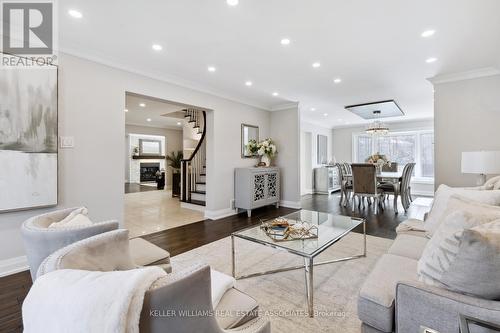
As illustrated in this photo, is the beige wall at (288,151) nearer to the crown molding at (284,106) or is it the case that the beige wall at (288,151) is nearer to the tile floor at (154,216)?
the crown molding at (284,106)

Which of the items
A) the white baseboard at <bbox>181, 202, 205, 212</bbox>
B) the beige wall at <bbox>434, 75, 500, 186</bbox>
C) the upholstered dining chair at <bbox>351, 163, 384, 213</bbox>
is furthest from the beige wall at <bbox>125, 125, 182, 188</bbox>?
the beige wall at <bbox>434, 75, 500, 186</bbox>

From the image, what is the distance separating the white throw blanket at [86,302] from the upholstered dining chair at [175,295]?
0.05 metres

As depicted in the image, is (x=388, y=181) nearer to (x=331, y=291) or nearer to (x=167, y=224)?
(x=331, y=291)

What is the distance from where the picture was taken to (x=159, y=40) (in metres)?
2.70

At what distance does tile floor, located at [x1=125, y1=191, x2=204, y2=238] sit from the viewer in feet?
13.1

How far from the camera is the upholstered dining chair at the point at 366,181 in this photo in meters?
5.04

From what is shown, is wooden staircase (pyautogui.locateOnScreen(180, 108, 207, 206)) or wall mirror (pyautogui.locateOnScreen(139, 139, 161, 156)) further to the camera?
wall mirror (pyautogui.locateOnScreen(139, 139, 161, 156))

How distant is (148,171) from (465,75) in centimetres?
1129

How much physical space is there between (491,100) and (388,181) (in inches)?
101

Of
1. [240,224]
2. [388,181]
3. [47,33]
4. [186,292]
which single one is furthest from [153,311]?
[388,181]

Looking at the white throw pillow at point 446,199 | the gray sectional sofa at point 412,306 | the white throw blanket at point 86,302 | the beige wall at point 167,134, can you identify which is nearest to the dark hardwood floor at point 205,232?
the white throw pillow at point 446,199

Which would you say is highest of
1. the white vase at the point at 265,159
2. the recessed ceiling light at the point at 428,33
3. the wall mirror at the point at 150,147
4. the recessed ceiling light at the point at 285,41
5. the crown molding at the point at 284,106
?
the crown molding at the point at 284,106

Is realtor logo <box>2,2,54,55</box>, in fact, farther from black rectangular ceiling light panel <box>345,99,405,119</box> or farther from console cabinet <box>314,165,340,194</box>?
console cabinet <box>314,165,340,194</box>

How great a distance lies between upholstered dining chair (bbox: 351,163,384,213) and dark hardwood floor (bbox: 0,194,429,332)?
0.39 m
